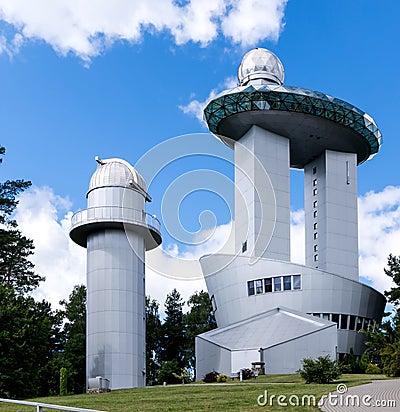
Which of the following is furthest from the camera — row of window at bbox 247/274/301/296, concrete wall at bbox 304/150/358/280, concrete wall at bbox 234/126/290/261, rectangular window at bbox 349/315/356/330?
concrete wall at bbox 304/150/358/280

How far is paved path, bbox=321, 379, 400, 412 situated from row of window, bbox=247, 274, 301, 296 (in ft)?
97.5

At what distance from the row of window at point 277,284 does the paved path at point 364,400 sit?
29.7 metres

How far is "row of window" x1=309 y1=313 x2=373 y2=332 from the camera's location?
52688 millimetres

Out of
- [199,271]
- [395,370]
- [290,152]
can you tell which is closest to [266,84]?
[290,152]

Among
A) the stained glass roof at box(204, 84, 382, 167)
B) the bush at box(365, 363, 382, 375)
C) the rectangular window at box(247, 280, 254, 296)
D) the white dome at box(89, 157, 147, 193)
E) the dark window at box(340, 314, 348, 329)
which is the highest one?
the stained glass roof at box(204, 84, 382, 167)

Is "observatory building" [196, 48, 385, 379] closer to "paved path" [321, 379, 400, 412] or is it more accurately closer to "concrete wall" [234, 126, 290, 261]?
"concrete wall" [234, 126, 290, 261]

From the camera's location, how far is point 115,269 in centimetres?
4253

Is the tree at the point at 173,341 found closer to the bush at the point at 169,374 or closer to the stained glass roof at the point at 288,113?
the bush at the point at 169,374

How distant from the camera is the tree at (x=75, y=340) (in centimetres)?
5553

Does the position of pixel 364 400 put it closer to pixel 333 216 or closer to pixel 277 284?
pixel 277 284

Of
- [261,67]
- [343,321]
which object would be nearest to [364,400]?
[343,321]

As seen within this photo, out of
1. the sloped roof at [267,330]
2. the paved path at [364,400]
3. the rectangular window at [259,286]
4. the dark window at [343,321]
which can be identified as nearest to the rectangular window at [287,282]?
the rectangular window at [259,286]

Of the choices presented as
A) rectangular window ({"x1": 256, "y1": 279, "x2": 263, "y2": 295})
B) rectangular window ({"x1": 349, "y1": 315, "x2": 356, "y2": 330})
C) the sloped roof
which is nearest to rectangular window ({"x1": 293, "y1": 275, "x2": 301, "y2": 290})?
rectangular window ({"x1": 256, "y1": 279, "x2": 263, "y2": 295})

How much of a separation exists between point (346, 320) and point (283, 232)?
8.93 meters
